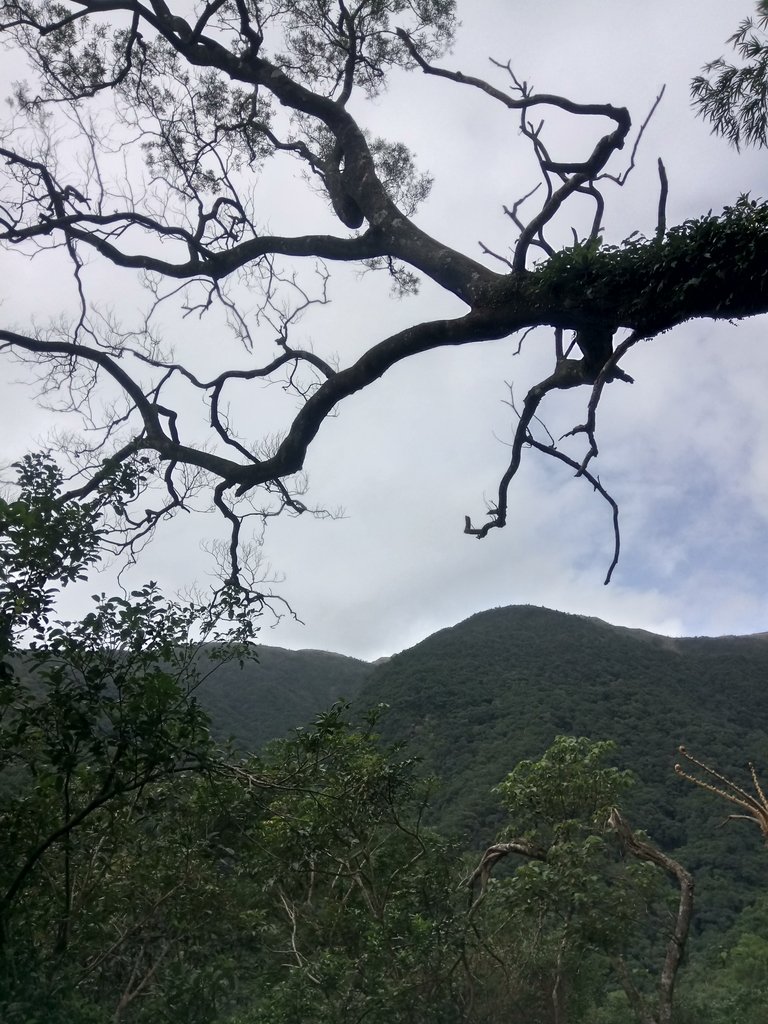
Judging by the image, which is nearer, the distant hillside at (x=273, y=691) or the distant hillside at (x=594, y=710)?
the distant hillside at (x=273, y=691)

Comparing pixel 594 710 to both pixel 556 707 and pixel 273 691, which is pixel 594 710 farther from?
pixel 273 691

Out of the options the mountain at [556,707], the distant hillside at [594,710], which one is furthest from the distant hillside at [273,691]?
the distant hillside at [594,710]

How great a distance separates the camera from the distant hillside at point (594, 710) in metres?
9.12

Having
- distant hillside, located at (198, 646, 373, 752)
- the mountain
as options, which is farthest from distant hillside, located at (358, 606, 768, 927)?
distant hillside, located at (198, 646, 373, 752)

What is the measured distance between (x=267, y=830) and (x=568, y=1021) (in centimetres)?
238

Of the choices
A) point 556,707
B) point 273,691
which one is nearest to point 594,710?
point 556,707

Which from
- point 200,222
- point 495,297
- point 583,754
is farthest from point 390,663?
point 495,297

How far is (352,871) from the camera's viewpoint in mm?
4664

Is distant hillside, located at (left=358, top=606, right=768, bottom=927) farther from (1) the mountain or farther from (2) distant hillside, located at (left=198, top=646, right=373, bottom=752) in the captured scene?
(2) distant hillside, located at (left=198, top=646, right=373, bottom=752)

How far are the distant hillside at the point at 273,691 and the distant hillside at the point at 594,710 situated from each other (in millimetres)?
698

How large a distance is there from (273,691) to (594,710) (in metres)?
4.40

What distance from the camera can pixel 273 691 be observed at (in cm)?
1066

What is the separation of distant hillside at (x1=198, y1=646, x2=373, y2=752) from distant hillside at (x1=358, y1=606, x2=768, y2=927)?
698mm

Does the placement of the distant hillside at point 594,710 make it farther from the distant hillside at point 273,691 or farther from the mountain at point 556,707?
the distant hillside at point 273,691
